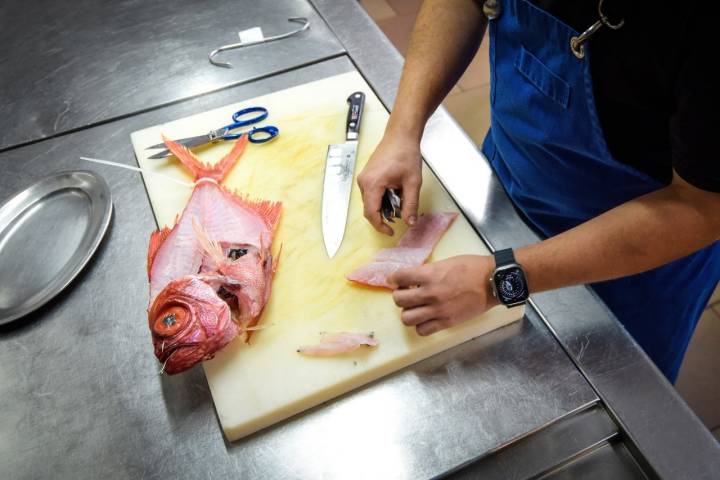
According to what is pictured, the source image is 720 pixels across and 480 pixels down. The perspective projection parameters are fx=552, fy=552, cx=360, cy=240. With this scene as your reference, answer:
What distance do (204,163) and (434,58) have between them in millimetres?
592

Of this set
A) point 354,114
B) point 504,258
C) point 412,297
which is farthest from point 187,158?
point 504,258

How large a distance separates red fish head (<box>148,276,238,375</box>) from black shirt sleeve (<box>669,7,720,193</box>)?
0.77 metres

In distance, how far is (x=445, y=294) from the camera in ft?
3.14

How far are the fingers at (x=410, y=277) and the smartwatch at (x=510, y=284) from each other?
0.39 ft

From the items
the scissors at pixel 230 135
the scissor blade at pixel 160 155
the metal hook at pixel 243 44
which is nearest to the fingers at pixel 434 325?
the scissors at pixel 230 135

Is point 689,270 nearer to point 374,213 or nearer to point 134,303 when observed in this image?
point 374,213

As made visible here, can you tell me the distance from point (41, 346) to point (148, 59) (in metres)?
0.93

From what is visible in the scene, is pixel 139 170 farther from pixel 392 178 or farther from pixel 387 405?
pixel 387 405

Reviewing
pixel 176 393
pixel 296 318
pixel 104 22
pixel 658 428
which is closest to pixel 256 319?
pixel 296 318

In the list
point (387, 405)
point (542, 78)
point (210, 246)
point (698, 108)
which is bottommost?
point (387, 405)

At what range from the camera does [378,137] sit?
133cm

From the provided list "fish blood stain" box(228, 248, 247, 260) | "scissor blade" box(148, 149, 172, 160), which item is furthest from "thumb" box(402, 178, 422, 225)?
"scissor blade" box(148, 149, 172, 160)

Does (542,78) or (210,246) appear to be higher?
(542,78)

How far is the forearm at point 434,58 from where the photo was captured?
124cm
